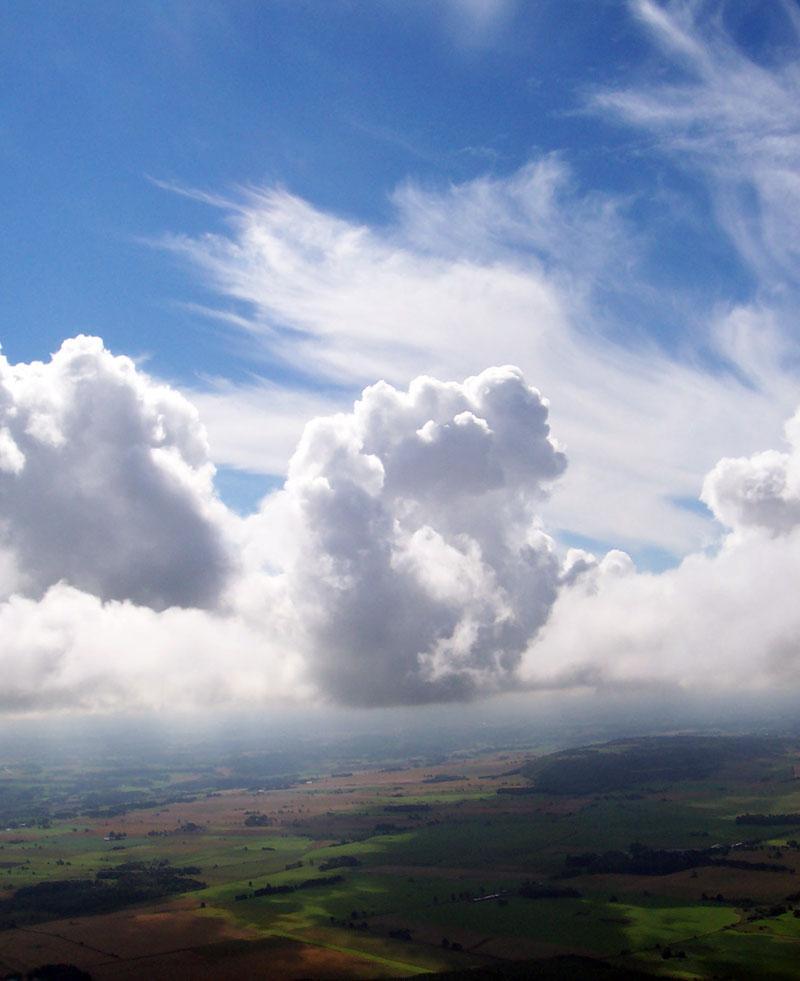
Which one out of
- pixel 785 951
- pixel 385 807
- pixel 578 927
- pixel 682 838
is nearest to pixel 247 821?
pixel 385 807

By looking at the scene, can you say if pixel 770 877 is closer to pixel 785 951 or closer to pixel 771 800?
pixel 785 951

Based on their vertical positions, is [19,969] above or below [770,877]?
above

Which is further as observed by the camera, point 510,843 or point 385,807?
point 385,807

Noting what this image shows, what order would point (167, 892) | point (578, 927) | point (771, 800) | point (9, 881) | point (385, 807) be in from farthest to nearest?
point (385, 807)
point (771, 800)
point (9, 881)
point (167, 892)
point (578, 927)

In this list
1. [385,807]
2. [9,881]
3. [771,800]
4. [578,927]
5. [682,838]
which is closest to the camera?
[578,927]

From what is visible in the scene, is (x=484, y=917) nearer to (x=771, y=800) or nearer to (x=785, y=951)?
(x=785, y=951)

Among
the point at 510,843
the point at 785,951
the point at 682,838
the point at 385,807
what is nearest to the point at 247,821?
the point at 385,807
